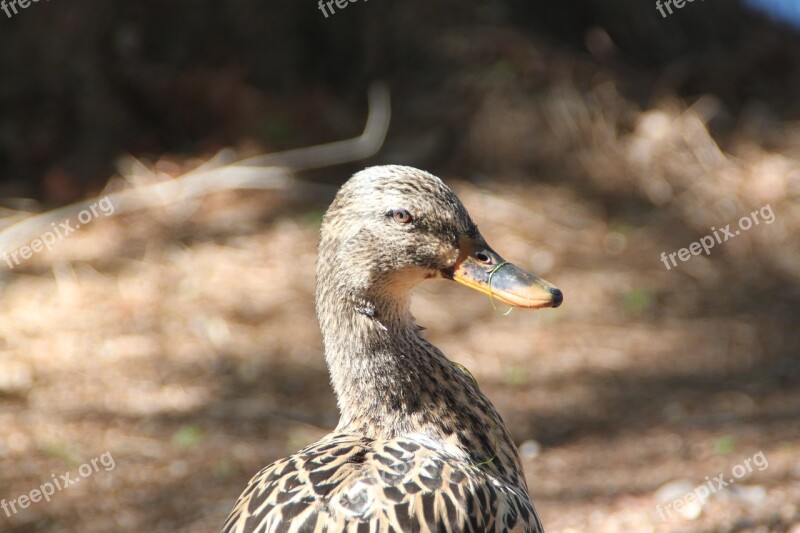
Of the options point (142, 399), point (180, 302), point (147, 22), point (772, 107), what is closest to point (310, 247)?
point (180, 302)

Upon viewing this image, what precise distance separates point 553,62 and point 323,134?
69.2 inches

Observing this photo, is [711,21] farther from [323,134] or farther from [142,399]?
[142,399]

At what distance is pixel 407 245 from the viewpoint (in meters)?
3.04

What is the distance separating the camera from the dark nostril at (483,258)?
308 cm

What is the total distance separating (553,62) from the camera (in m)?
7.56

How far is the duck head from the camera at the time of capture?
9.94 feet
